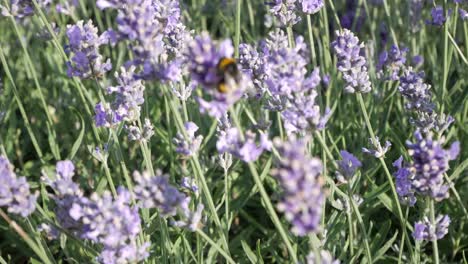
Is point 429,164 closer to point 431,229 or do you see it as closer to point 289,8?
point 431,229

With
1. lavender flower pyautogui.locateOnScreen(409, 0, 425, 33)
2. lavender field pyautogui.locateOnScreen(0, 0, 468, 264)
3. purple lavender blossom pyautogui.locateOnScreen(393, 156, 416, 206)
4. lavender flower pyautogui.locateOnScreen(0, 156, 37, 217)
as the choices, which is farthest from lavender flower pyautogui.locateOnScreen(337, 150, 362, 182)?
lavender flower pyautogui.locateOnScreen(409, 0, 425, 33)

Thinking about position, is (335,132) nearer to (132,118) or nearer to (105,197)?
(132,118)

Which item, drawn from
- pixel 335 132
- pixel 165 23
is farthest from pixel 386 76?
pixel 165 23

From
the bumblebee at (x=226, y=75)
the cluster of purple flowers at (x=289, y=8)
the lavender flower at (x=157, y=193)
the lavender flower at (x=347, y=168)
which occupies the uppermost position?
the bumblebee at (x=226, y=75)

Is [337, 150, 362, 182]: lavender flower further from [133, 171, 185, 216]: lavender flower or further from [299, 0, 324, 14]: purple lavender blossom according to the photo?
[299, 0, 324, 14]: purple lavender blossom

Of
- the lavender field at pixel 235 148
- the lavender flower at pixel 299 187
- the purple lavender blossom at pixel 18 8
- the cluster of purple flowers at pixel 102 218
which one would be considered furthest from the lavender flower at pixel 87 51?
the lavender flower at pixel 299 187

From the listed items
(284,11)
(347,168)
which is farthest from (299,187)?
(284,11)

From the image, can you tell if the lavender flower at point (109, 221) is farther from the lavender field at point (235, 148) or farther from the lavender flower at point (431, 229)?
the lavender flower at point (431, 229)

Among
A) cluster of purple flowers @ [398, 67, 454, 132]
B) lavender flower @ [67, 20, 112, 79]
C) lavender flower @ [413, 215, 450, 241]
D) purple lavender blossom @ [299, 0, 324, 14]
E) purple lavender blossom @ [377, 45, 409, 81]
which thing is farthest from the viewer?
purple lavender blossom @ [377, 45, 409, 81]
